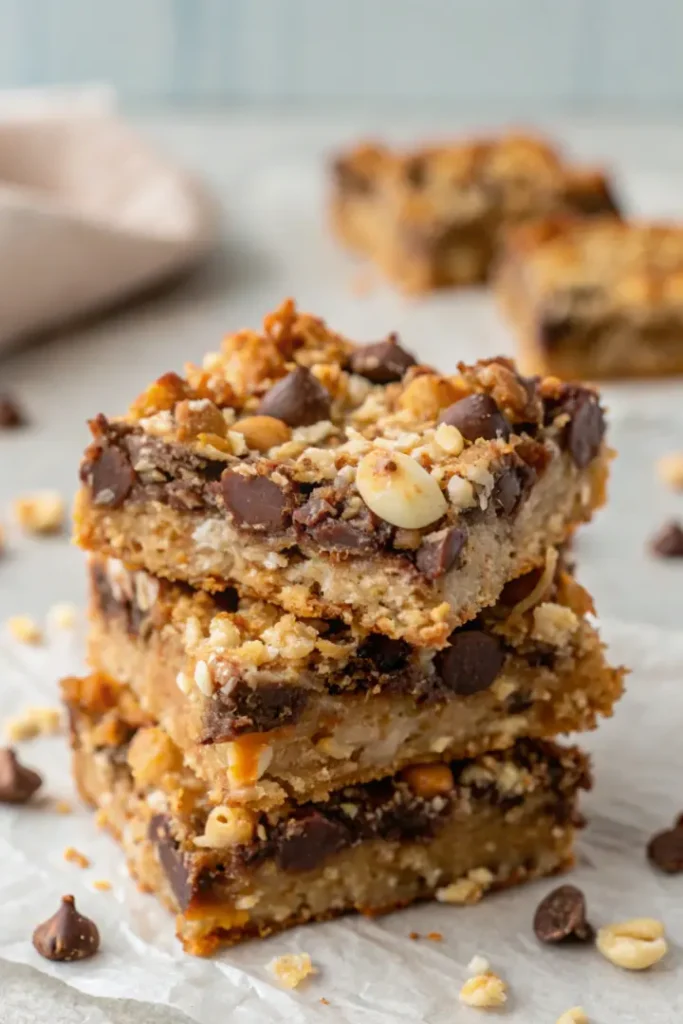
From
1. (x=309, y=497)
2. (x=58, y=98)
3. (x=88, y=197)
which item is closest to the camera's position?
(x=309, y=497)

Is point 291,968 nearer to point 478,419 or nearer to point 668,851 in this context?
point 668,851

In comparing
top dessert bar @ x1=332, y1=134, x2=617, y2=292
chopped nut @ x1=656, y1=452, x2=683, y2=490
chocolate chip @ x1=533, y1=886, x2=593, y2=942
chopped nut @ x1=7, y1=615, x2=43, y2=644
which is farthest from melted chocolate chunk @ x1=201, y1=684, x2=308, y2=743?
top dessert bar @ x1=332, y1=134, x2=617, y2=292

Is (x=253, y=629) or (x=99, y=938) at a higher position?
(x=253, y=629)

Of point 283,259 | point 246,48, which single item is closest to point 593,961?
point 283,259

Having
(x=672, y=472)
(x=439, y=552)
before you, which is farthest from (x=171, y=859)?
(x=672, y=472)

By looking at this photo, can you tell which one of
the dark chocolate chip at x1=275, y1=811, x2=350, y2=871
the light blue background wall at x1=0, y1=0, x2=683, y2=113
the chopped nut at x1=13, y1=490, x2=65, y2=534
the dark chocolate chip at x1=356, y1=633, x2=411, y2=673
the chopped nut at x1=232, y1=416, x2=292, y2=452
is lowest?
the dark chocolate chip at x1=275, y1=811, x2=350, y2=871

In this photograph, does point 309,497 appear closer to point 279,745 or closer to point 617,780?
point 279,745

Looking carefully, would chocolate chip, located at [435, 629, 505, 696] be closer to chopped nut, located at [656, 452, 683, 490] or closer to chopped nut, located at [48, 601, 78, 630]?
chopped nut, located at [48, 601, 78, 630]
